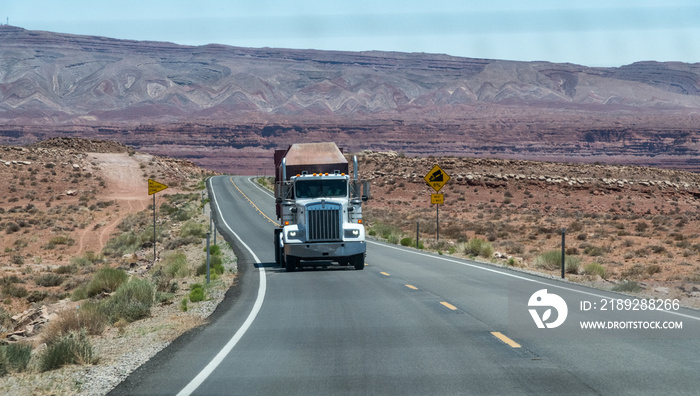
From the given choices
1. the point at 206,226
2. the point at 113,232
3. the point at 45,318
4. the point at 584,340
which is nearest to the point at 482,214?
the point at 206,226

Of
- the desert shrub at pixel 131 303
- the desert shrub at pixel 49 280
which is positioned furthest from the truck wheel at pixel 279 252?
the desert shrub at pixel 49 280

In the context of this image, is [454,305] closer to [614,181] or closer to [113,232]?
[113,232]

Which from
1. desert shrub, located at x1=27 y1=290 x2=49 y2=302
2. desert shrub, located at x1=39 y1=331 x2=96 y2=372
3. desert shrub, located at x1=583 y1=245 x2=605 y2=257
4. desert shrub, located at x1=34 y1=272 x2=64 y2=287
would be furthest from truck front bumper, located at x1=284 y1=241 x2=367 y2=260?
desert shrub, located at x1=583 y1=245 x2=605 y2=257

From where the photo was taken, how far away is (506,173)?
86.0 meters

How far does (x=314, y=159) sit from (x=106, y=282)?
713cm

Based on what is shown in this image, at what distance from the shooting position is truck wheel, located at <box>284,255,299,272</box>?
2295 centimetres

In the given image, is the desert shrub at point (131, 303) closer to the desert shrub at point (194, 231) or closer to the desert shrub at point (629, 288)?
the desert shrub at point (629, 288)

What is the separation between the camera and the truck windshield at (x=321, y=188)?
23.2 m

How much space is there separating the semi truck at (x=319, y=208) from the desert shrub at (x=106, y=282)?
480 centimetres

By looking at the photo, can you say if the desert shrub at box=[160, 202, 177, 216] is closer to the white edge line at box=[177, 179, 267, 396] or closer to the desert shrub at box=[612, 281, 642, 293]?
the white edge line at box=[177, 179, 267, 396]

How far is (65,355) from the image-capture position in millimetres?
10758

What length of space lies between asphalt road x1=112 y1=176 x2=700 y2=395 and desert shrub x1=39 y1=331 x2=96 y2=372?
0.98 m

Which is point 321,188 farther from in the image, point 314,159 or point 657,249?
point 657,249

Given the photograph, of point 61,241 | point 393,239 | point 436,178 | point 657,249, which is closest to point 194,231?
point 61,241
